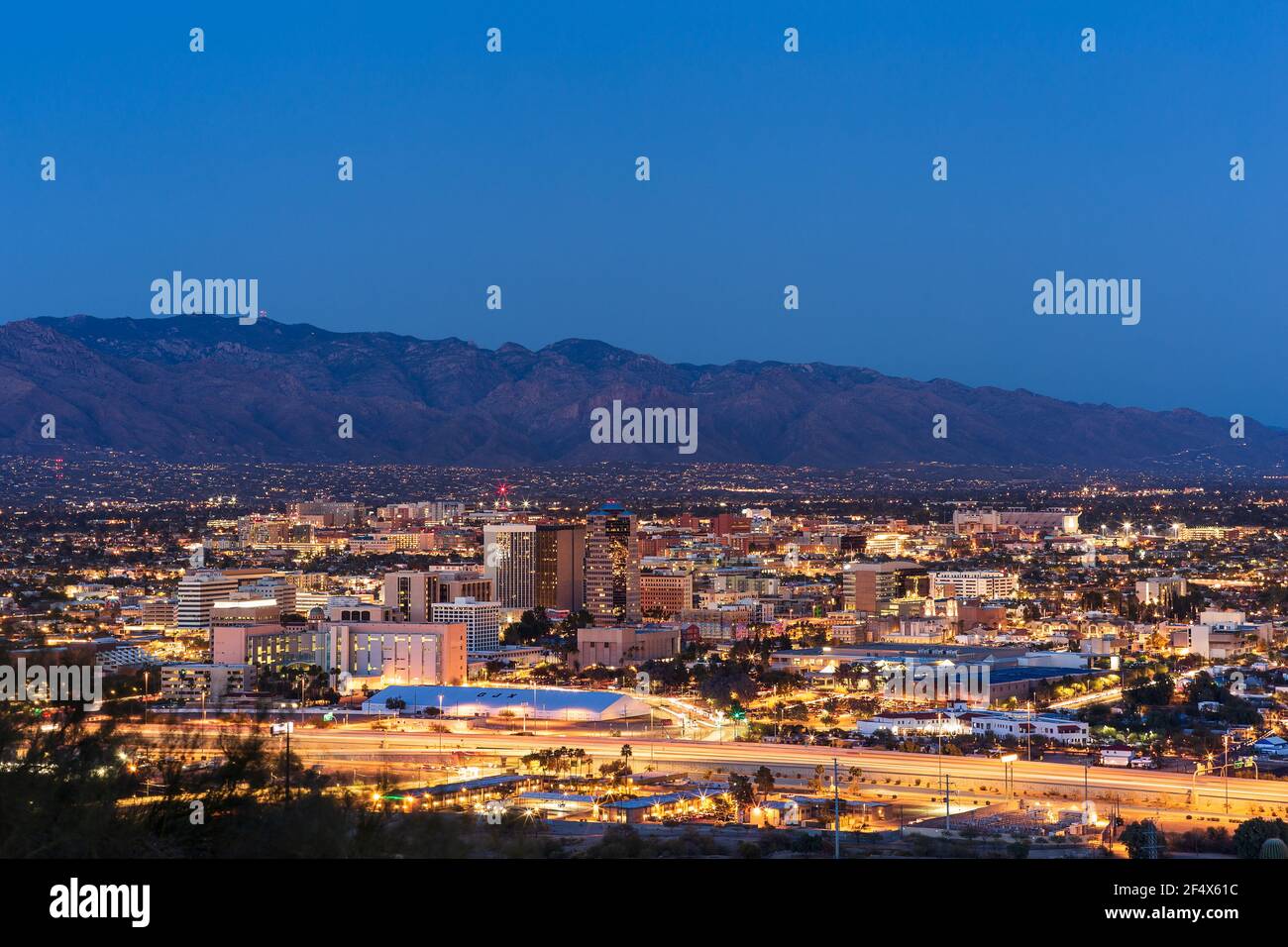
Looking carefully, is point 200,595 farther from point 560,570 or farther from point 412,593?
point 560,570

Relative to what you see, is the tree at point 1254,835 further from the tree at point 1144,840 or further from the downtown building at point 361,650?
the downtown building at point 361,650

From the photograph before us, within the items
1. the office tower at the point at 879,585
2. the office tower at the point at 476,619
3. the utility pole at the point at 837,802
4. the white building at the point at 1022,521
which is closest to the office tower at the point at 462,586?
the office tower at the point at 476,619

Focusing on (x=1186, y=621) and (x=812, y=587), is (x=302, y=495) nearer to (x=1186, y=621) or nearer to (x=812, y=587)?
(x=812, y=587)

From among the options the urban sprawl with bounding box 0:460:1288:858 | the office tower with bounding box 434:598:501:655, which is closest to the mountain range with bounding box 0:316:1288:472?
the urban sprawl with bounding box 0:460:1288:858

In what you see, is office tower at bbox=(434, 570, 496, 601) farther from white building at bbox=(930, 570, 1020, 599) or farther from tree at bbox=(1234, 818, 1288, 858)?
tree at bbox=(1234, 818, 1288, 858)

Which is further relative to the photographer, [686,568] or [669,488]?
[669,488]

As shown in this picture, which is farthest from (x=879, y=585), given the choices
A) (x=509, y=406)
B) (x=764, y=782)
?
(x=509, y=406)
